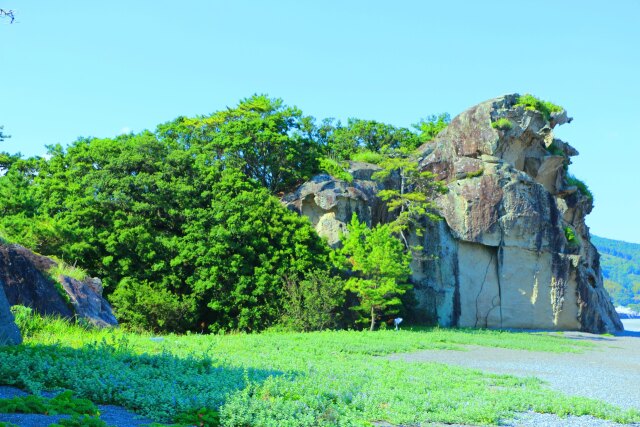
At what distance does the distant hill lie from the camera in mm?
151625

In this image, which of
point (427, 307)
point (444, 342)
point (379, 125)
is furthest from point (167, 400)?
point (379, 125)

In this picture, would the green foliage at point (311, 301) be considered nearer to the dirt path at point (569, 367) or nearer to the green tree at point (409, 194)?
the dirt path at point (569, 367)

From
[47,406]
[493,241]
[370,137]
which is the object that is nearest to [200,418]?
[47,406]

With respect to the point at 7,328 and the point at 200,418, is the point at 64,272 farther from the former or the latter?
the point at 200,418

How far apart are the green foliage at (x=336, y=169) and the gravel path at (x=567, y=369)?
12830 millimetres

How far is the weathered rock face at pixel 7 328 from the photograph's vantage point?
396 inches

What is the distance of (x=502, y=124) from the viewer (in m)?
35.4

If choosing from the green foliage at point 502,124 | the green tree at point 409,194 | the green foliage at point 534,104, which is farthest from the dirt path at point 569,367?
the green foliage at point 534,104

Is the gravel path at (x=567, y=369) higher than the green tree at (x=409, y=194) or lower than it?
lower

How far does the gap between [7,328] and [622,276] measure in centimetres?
18813

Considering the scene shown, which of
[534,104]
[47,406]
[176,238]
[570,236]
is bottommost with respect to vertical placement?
[47,406]

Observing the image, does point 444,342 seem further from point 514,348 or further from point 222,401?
point 222,401

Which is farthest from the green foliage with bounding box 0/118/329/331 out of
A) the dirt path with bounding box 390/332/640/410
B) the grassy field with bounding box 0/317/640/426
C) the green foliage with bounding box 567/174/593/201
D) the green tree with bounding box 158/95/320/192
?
the green foliage with bounding box 567/174/593/201

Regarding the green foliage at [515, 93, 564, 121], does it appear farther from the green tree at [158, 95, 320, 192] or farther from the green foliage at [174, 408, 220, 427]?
the green foliage at [174, 408, 220, 427]
